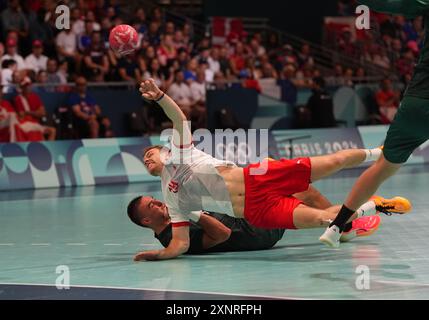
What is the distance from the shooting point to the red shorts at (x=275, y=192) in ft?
28.5

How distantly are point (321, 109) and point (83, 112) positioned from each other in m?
5.93

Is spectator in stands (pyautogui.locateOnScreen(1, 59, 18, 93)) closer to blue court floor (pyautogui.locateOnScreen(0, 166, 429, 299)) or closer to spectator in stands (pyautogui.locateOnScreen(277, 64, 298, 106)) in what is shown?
blue court floor (pyautogui.locateOnScreen(0, 166, 429, 299))

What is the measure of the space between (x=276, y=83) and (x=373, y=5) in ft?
46.1

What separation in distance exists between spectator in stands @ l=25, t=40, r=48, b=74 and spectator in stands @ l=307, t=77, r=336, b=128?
6298mm

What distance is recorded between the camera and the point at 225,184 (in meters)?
8.90

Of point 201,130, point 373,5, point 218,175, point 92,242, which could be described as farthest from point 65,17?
point 373,5

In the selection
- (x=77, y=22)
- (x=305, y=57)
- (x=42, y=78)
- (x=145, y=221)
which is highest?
(x=77, y=22)

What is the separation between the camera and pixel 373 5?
298 inches

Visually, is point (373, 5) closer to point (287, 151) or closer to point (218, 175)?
point (218, 175)

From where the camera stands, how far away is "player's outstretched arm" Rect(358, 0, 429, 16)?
24.5 ft

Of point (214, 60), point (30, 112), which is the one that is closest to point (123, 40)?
point (30, 112)

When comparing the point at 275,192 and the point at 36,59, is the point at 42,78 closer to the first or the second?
the point at 36,59

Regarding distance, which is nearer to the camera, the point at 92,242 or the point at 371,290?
the point at 371,290

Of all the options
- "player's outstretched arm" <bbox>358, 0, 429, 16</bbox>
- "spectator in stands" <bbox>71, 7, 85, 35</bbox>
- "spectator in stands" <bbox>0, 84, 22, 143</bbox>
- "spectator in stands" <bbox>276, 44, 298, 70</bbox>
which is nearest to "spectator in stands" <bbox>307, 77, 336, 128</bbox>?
"spectator in stands" <bbox>276, 44, 298, 70</bbox>
